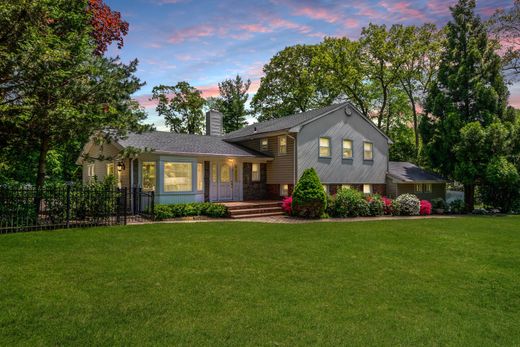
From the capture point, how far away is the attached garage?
925 inches

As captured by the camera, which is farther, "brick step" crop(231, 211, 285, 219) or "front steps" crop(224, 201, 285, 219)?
"front steps" crop(224, 201, 285, 219)

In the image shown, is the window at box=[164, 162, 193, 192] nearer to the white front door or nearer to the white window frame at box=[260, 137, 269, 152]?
the white front door

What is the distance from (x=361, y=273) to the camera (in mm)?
6828

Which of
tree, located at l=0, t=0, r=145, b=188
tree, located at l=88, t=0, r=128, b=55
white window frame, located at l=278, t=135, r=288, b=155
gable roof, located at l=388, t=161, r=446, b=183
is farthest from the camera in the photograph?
gable roof, located at l=388, t=161, r=446, b=183

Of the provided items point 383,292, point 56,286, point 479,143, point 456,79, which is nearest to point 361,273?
point 383,292

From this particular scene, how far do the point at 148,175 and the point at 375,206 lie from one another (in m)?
12.4

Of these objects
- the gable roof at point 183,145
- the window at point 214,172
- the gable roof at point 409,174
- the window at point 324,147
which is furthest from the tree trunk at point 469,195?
the window at point 214,172

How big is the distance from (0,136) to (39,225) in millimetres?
3359

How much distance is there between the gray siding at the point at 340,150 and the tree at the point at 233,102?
85.6 ft

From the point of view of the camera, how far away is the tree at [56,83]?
30.3ft

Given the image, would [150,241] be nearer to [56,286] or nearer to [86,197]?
[56,286]

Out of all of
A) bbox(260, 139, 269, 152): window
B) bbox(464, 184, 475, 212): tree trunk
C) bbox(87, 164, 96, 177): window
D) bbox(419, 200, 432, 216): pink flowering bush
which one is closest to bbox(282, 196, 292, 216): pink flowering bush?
bbox(260, 139, 269, 152): window

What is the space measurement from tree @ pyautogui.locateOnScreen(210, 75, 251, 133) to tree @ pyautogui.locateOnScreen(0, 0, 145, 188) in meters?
32.0

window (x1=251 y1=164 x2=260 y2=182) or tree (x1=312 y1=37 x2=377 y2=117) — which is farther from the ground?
tree (x1=312 y1=37 x2=377 y2=117)
